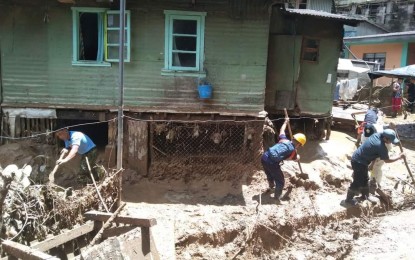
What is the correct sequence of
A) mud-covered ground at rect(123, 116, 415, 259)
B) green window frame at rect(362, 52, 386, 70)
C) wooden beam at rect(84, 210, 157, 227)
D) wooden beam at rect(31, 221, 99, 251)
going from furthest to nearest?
1. green window frame at rect(362, 52, 386, 70)
2. mud-covered ground at rect(123, 116, 415, 259)
3. wooden beam at rect(84, 210, 157, 227)
4. wooden beam at rect(31, 221, 99, 251)

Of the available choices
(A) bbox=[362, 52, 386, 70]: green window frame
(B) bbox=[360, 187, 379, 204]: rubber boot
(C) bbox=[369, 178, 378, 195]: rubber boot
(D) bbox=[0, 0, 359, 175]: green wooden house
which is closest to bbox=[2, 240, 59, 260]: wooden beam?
(D) bbox=[0, 0, 359, 175]: green wooden house

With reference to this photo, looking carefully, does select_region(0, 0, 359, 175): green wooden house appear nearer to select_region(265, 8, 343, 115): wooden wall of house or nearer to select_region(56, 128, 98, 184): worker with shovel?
select_region(56, 128, 98, 184): worker with shovel

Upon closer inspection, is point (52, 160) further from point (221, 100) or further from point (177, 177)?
point (221, 100)

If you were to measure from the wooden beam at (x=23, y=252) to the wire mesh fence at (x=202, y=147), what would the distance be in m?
4.56

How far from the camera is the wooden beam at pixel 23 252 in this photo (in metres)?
4.53

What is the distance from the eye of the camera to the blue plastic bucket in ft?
29.5

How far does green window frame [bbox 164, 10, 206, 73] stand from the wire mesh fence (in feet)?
4.69

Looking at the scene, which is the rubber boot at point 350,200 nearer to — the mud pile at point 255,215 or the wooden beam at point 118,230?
the mud pile at point 255,215

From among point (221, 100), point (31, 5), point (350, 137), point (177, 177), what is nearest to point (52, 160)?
point (177, 177)

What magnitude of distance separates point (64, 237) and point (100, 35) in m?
5.26

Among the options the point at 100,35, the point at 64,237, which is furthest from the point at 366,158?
the point at 100,35

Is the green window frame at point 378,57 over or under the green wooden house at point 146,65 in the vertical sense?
over

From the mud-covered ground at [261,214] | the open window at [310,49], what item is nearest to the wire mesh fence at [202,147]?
the mud-covered ground at [261,214]

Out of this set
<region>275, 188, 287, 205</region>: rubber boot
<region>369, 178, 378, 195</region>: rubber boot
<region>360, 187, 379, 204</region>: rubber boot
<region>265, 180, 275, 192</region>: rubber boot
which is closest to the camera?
<region>275, 188, 287, 205</region>: rubber boot
